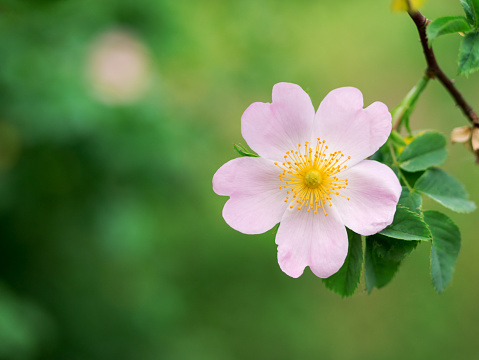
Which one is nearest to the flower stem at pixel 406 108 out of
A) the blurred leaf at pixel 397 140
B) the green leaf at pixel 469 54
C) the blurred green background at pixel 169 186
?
the blurred leaf at pixel 397 140

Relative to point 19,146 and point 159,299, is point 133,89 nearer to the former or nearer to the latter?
point 19,146

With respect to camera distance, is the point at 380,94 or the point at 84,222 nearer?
the point at 84,222

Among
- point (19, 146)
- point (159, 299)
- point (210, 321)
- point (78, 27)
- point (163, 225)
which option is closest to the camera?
point (19, 146)

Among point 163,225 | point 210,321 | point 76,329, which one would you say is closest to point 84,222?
point 76,329

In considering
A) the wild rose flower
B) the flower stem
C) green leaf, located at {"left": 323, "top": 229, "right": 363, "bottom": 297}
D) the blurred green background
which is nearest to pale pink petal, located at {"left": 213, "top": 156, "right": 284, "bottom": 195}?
the wild rose flower

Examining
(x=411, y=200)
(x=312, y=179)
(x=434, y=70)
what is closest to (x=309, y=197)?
(x=312, y=179)

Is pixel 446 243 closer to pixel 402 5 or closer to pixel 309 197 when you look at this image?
pixel 309 197
